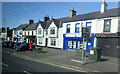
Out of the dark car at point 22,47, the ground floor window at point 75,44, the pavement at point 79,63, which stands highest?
the ground floor window at point 75,44

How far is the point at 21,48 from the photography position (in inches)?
732

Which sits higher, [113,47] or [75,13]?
[75,13]

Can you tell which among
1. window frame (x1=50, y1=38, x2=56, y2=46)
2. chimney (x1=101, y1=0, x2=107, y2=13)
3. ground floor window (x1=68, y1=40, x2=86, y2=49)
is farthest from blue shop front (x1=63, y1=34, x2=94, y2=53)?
chimney (x1=101, y1=0, x2=107, y2=13)

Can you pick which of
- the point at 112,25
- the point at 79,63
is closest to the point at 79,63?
the point at 79,63

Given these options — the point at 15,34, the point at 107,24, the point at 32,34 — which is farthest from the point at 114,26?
the point at 15,34

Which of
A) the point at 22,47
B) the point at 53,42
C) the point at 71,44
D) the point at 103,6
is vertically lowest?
the point at 22,47

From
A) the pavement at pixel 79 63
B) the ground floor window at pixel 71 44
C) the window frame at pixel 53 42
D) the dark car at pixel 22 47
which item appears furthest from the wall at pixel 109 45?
the dark car at pixel 22 47

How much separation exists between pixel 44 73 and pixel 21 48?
1361cm

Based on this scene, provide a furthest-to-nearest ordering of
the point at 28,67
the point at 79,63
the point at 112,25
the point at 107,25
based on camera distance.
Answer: the point at 107,25 < the point at 112,25 < the point at 79,63 < the point at 28,67

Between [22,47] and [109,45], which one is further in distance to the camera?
[22,47]

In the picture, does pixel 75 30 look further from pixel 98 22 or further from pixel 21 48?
pixel 21 48

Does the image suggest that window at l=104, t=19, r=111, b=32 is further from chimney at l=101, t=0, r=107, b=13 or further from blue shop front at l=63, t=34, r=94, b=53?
chimney at l=101, t=0, r=107, b=13

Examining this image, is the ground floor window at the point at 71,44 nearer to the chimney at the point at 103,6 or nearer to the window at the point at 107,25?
the window at the point at 107,25

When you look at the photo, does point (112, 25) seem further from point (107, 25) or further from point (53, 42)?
A: point (53, 42)
